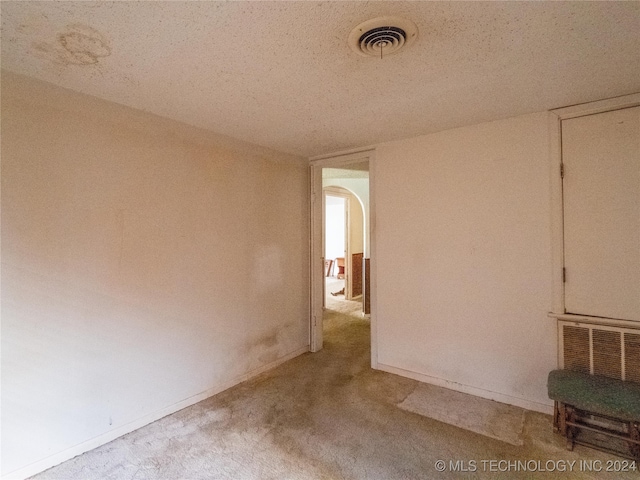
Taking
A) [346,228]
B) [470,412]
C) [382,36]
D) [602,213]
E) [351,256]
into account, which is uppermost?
[382,36]

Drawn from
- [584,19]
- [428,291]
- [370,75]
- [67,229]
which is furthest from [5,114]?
[428,291]

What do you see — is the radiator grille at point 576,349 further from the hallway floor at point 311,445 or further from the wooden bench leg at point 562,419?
the hallway floor at point 311,445

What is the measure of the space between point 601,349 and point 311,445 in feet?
6.76

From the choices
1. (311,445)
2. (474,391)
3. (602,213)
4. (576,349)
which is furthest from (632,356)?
(311,445)

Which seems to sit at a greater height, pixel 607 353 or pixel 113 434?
pixel 607 353

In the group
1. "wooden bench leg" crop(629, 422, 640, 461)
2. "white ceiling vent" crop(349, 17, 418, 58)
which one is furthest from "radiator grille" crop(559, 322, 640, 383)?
"white ceiling vent" crop(349, 17, 418, 58)

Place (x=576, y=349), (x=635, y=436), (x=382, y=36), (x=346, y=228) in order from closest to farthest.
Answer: (x=382, y=36)
(x=635, y=436)
(x=576, y=349)
(x=346, y=228)

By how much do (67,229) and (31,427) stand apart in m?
1.13

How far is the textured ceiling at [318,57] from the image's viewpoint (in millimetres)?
1267

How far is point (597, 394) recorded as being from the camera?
1.88 m

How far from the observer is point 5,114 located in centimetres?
167

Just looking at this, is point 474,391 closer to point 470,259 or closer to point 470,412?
point 470,412

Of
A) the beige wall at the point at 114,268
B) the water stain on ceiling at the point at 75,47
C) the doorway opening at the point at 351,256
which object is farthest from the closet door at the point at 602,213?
the doorway opening at the point at 351,256

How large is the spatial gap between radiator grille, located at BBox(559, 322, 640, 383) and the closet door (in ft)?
0.36
